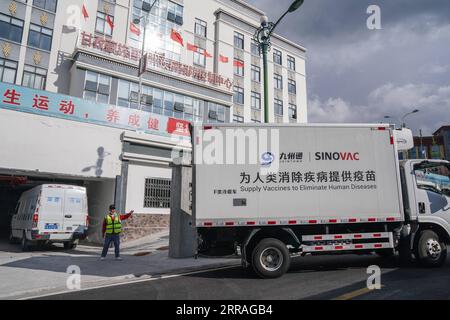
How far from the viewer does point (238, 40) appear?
36062 mm

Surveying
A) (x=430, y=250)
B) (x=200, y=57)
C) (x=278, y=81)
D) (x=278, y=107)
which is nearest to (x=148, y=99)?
(x=200, y=57)

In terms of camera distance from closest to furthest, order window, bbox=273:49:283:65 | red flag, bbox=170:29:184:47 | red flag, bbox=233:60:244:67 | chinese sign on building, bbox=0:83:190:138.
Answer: chinese sign on building, bbox=0:83:190:138, red flag, bbox=170:29:184:47, red flag, bbox=233:60:244:67, window, bbox=273:49:283:65

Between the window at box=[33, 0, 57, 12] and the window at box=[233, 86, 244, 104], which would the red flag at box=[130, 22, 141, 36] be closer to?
the window at box=[33, 0, 57, 12]

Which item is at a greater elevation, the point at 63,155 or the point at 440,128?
the point at 440,128

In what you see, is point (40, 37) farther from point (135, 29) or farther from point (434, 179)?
point (434, 179)

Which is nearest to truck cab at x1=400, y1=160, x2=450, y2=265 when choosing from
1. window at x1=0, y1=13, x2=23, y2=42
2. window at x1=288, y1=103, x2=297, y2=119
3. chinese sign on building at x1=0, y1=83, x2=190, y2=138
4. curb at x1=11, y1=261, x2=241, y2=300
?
curb at x1=11, y1=261, x2=241, y2=300

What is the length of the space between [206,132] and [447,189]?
→ 700 cm

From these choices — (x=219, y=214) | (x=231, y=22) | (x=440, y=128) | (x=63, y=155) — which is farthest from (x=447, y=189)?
(x=440, y=128)

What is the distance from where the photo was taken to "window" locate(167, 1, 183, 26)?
30.0 metres

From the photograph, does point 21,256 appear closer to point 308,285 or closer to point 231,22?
point 308,285

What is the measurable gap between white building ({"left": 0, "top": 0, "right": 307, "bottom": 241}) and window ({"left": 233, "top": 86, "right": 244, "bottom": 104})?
0.24 m

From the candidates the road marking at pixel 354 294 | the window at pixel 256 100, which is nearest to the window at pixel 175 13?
the window at pixel 256 100

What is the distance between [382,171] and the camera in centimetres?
848

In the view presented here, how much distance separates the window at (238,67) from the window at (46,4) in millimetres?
17364
